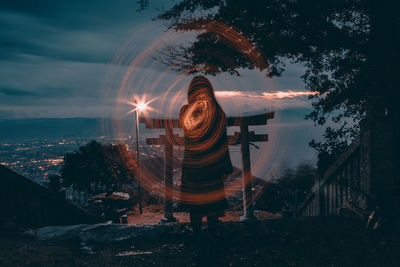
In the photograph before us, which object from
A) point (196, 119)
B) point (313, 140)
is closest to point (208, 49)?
point (196, 119)

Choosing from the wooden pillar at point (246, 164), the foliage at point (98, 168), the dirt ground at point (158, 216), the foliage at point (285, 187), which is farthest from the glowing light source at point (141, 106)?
the wooden pillar at point (246, 164)

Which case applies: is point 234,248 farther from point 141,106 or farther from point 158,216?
point 141,106

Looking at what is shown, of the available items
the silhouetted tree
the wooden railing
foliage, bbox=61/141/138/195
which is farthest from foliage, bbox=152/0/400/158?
foliage, bbox=61/141/138/195

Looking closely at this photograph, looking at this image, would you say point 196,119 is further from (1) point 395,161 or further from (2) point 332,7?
(1) point 395,161

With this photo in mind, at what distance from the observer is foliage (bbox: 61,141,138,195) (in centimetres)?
2061

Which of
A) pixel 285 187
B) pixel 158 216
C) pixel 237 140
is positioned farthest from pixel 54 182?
pixel 285 187

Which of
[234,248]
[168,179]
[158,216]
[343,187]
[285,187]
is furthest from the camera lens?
[158,216]

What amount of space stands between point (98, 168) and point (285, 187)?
527 inches

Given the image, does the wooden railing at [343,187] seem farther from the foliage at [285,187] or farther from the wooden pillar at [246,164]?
the foliage at [285,187]

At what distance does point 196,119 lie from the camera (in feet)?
14.6

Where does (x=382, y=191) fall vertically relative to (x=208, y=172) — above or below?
below

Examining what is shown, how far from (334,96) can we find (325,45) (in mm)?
1310

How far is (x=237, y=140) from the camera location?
25.6ft

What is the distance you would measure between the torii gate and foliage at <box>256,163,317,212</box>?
26.1 feet
